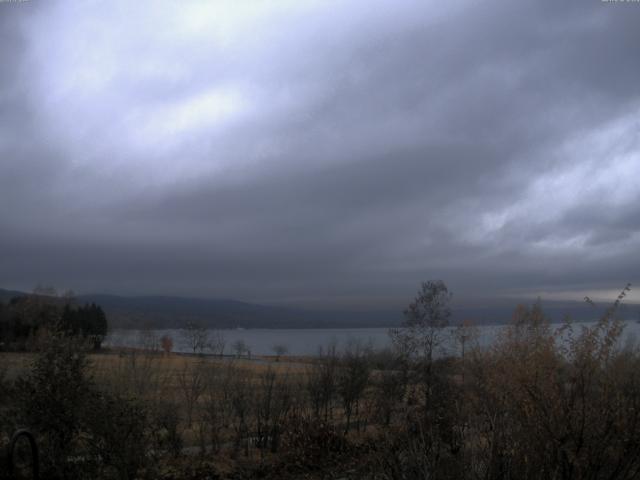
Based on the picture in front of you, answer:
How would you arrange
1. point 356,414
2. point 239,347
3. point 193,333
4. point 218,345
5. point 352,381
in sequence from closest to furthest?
point 352,381, point 356,414, point 218,345, point 239,347, point 193,333

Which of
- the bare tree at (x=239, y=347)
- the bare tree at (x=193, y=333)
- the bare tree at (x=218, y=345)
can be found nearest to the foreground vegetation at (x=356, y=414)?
the bare tree at (x=218, y=345)

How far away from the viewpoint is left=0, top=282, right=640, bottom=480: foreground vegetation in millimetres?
7590

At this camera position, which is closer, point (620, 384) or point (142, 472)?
point (620, 384)

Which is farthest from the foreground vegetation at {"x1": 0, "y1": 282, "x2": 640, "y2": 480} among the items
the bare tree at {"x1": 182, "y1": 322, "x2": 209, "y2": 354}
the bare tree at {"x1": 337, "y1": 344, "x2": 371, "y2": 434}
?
the bare tree at {"x1": 182, "y1": 322, "x2": 209, "y2": 354}

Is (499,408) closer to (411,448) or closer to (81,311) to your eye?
Result: (411,448)

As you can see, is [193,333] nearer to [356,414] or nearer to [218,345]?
[218,345]

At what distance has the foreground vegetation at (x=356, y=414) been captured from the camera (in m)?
7.59

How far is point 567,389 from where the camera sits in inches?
349

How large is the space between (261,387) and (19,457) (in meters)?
10.6

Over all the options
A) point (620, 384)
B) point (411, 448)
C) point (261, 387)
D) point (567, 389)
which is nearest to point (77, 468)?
point (411, 448)

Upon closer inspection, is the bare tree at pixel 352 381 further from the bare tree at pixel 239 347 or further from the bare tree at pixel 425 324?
the bare tree at pixel 239 347

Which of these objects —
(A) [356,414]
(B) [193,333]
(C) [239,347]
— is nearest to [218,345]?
(C) [239,347]

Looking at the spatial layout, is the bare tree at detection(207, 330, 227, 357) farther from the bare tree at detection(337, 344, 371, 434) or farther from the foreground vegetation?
Answer: the foreground vegetation

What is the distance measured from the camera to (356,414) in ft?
83.2
